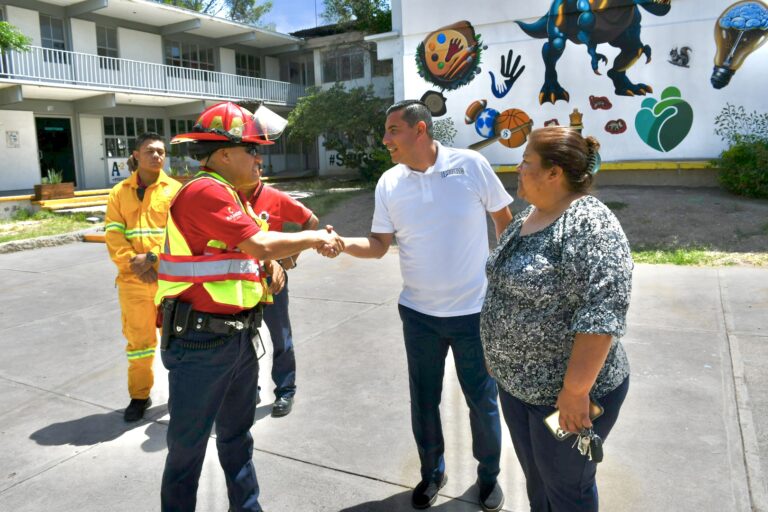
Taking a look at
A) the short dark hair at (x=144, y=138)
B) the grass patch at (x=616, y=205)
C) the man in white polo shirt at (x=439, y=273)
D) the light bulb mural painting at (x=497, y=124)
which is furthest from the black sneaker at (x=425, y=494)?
the light bulb mural painting at (x=497, y=124)

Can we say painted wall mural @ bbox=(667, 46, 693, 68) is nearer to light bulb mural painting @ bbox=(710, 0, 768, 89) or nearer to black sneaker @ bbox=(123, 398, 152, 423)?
light bulb mural painting @ bbox=(710, 0, 768, 89)

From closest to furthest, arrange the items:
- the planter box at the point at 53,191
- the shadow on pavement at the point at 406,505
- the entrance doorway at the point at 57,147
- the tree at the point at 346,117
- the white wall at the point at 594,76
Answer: the shadow on pavement at the point at 406,505 < the white wall at the point at 594,76 < the planter box at the point at 53,191 < the tree at the point at 346,117 < the entrance doorway at the point at 57,147

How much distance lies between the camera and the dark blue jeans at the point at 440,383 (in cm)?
288

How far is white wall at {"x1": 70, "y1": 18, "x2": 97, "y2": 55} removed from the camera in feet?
71.8

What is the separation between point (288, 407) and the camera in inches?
164

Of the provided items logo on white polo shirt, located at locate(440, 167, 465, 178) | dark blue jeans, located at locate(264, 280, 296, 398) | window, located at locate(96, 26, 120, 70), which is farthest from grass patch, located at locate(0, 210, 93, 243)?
logo on white polo shirt, located at locate(440, 167, 465, 178)

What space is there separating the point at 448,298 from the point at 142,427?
2.46 meters

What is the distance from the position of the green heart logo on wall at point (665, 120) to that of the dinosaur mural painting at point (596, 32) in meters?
0.42

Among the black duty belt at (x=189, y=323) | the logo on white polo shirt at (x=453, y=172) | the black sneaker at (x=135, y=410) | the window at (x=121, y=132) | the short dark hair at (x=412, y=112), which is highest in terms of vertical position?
the window at (x=121, y=132)

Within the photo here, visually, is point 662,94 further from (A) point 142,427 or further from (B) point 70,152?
(B) point 70,152

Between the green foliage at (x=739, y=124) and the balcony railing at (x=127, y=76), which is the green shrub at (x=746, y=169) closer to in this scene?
the green foliage at (x=739, y=124)

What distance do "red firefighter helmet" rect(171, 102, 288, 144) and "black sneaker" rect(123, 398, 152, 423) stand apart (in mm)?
2301

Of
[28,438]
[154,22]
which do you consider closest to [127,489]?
[28,438]

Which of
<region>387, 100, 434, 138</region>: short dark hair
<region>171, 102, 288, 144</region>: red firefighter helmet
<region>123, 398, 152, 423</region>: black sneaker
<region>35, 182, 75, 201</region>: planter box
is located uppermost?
<region>387, 100, 434, 138</region>: short dark hair
